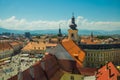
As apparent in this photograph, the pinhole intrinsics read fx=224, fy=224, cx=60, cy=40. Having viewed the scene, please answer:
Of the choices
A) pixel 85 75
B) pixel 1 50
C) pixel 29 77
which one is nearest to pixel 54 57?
pixel 85 75

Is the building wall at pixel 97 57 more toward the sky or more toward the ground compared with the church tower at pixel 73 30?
more toward the ground

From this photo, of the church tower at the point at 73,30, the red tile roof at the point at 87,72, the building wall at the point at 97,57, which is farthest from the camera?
the building wall at the point at 97,57

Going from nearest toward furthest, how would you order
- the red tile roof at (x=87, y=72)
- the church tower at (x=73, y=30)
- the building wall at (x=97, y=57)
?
the red tile roof at (x=87, y=72)
the church tower at (x=73, y=30)
the building wall at (x=97, y=57)

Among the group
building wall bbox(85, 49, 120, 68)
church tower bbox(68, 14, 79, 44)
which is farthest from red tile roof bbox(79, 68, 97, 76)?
church tower bbox(68, 14, 79, 44)

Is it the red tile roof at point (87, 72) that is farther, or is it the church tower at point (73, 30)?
the church tower at point (73, 30)

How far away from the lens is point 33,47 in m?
84.1

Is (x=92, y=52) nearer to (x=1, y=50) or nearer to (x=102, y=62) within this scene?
(x=102, y=62)

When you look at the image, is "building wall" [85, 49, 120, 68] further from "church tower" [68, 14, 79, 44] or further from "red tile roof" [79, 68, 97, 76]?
"red tile roof" [79, 68, 97, 76]

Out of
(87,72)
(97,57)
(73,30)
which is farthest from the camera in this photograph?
(97,57)

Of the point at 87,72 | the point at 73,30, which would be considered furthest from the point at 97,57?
the point at 87,72

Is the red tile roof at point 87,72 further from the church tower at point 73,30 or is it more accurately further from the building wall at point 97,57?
the church tower at point 73,30

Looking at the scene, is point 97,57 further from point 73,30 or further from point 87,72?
point 87,72

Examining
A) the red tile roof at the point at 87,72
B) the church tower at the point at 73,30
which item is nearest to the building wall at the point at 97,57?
the church tower at the point at 73,30

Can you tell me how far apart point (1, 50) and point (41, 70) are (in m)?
53.0
